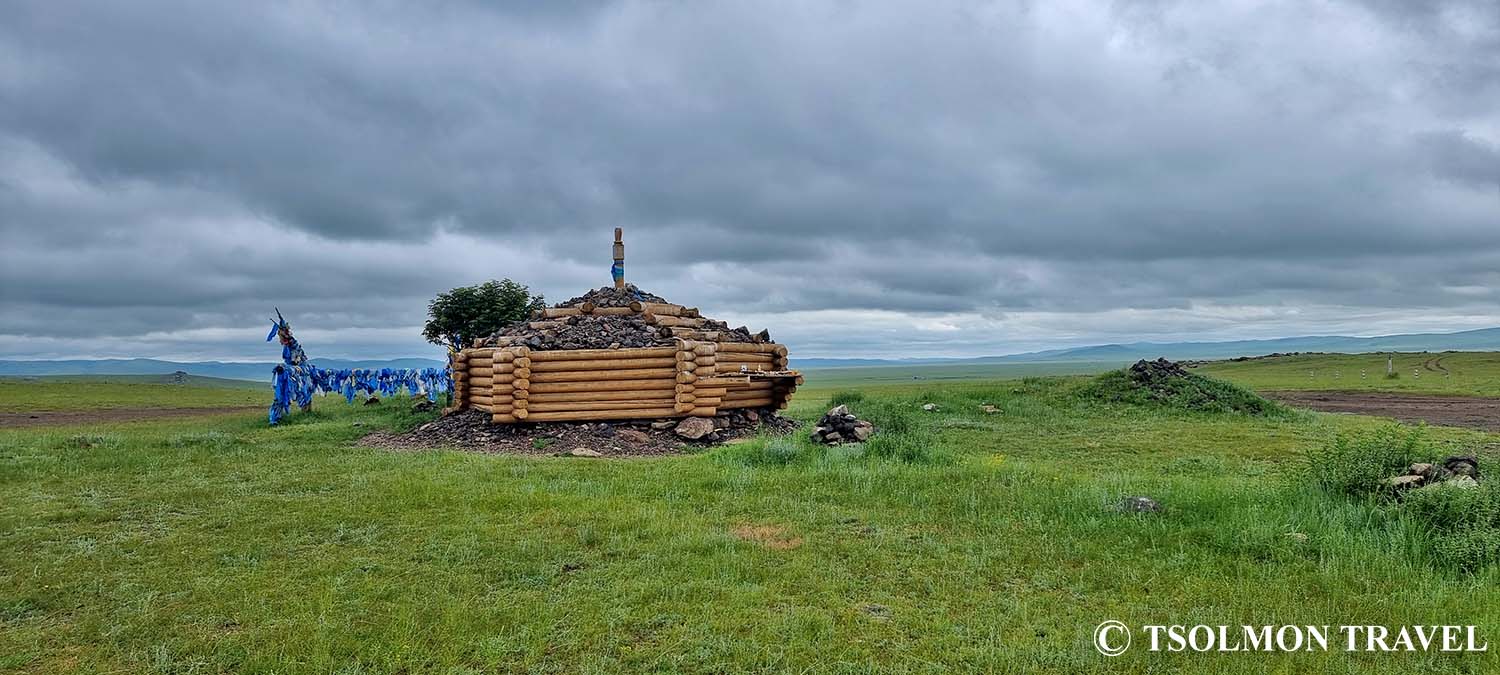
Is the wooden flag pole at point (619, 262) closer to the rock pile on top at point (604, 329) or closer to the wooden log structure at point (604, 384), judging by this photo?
the rock pile on top at point (604, 329)

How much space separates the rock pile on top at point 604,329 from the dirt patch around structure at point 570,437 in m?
1.92

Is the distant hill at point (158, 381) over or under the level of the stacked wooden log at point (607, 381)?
under

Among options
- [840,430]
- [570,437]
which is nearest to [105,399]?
[570,437]

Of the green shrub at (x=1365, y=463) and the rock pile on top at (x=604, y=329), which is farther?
the rock pile on top at (x=604, y=329)

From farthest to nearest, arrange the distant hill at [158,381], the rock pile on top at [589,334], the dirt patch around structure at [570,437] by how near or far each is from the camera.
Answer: the distant hill at [158,381] < the rock pile on top at [589,334] < the dirt patch around structure at [570,437]

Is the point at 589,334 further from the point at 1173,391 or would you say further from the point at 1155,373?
the point at 1155,373

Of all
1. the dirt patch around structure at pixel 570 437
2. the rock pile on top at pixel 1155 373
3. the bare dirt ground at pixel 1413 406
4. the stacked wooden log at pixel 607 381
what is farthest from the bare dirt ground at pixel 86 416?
the bare dirt ground at pixel 1413 406

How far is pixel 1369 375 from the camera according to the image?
51.4 meters

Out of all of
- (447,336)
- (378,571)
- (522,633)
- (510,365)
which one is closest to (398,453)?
(510,365)

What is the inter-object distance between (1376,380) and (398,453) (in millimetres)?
55212

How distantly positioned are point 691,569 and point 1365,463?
743cm

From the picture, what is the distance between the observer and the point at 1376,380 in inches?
1796

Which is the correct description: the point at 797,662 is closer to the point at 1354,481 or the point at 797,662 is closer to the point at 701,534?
the point at 701,534

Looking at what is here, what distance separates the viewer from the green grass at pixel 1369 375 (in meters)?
37.9
